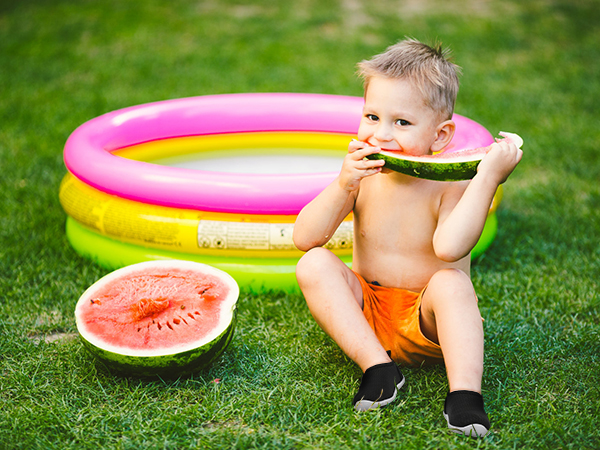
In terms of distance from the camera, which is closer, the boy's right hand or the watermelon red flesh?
the boy's right hand

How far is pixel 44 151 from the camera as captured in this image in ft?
19.3

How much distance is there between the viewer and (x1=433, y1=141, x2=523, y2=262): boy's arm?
7.95 ft

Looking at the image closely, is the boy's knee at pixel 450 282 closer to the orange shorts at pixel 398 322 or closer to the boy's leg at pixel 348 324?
the orange shorts at pixel 398 322

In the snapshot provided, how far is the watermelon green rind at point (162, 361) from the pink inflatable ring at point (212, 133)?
0.98 metres

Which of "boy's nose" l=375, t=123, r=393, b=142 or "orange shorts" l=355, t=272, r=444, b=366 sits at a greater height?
"boy's nose" l=375, t=123, r=393, b=142

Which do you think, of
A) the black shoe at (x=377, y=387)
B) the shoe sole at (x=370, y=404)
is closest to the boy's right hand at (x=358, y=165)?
the black shoe at (x=377, y=387)

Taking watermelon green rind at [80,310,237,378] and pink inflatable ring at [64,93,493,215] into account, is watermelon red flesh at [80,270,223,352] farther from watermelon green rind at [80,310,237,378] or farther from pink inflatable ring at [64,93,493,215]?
pink inflatable ring at [64,93,493,215]

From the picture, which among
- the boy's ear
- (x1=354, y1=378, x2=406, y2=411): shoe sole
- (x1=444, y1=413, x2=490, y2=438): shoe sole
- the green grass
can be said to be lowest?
the green grass

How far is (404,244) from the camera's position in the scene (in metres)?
2.73

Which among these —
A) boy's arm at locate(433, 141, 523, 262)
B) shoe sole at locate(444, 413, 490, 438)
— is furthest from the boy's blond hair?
shoe sole at locate(444, 413, 490, 438)

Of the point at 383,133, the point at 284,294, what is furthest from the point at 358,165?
the point at 284,294

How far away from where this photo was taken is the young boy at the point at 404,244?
2.44m

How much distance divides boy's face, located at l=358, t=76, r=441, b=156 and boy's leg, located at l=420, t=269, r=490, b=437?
55 centimetres

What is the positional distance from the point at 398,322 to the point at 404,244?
1.13ft
